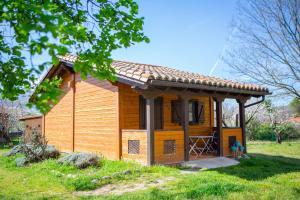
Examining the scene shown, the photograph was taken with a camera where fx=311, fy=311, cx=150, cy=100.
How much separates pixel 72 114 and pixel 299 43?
10094mm

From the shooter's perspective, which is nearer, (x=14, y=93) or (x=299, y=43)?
(x=14, y=93)

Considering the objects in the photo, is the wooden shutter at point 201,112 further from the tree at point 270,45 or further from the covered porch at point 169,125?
the tree at point 270,45

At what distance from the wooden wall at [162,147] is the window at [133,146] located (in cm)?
70

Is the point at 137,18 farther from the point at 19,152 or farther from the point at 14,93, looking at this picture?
the point at 19,152

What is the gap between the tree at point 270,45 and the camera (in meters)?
12.7

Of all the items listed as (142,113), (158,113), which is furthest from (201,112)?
(142,113)

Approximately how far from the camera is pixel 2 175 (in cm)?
961

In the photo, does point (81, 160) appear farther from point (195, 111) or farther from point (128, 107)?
point (195, 111)

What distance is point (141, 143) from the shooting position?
9.97m

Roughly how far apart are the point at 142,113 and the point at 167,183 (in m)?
4.63

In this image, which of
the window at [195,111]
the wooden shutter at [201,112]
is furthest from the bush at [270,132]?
the window at [195,111]

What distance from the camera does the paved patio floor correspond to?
32.7 feet

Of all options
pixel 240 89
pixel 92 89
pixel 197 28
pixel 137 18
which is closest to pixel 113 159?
pixel 92 89

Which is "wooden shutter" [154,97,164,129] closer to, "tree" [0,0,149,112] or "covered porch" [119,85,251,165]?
"covered porch" [119,85,251,165]
